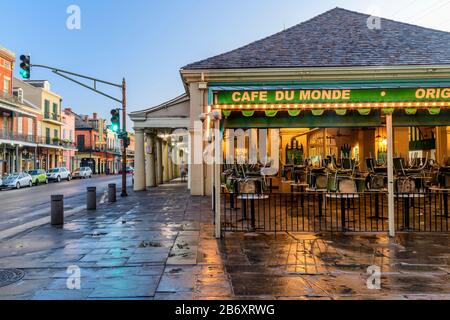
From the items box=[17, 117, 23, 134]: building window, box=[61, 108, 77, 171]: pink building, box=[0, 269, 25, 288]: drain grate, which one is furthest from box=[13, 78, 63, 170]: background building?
box=[0, 269, 25, 288]: drain grate

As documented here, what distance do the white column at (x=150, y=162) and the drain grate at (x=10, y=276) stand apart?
63.9 ft

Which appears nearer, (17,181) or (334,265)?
(334,265)

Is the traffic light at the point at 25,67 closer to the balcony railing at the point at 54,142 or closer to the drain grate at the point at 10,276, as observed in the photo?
the drain grate at the point at 10,276

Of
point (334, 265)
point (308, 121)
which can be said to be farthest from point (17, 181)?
point (334, 265)

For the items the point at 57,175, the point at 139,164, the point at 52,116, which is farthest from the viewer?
the point at 52,116

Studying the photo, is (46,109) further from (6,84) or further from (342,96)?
(342,96)

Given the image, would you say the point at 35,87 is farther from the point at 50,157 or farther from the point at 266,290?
the point at 266,290

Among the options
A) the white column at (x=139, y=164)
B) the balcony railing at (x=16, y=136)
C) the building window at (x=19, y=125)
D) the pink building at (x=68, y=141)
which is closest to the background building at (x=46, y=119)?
the pink building at (x=68, y=141)

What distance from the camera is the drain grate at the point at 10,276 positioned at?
5437 millimetres

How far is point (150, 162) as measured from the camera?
26641mm

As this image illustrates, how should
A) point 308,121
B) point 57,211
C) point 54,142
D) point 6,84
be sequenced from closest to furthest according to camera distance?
point 57,211 < point 308,121 < point 6,84 < point 54,142

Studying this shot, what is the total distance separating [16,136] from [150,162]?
74.7 feet

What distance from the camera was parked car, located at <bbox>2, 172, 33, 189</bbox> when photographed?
31562mm
